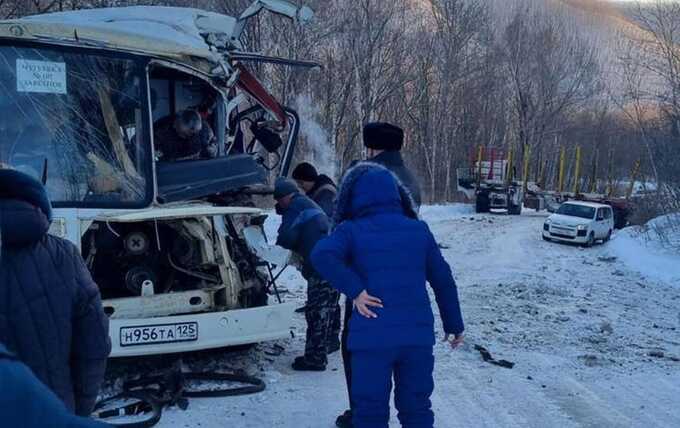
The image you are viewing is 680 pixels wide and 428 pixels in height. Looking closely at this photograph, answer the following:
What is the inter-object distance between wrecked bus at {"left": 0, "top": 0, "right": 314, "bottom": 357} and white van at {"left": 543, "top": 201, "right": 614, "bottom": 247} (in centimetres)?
1751

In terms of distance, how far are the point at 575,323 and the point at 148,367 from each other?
17.7 ft

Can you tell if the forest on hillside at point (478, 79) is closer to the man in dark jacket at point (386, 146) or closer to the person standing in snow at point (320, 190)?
the person standing in snow at point (320, 190)

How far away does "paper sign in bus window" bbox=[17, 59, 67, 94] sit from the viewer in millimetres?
6031

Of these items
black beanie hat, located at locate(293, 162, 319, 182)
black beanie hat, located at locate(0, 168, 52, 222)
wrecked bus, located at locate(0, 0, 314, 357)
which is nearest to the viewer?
black beanie hat, located at locate(0, 168, 52, 222)

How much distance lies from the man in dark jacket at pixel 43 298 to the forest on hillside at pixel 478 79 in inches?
625

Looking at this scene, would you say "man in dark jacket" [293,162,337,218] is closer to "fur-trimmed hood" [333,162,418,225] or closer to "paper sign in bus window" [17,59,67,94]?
"paper sign in bus window" [17,59,67,94]

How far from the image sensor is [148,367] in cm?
672

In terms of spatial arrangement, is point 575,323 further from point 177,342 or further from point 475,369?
point 177,342

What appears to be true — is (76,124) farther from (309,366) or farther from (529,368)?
(529,368)

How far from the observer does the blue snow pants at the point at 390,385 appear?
13.2 ft

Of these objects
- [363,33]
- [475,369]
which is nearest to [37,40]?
[475,369]

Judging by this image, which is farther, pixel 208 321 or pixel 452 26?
pixel 452 26

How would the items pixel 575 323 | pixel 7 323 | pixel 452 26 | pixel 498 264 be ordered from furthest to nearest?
pixel 452 26
pixel 498 264
pixel 575 323
pixel 7 323

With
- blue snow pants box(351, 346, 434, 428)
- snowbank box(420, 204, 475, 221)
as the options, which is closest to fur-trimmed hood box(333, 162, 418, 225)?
blue snow pants box(351, 346, 434, 428)
